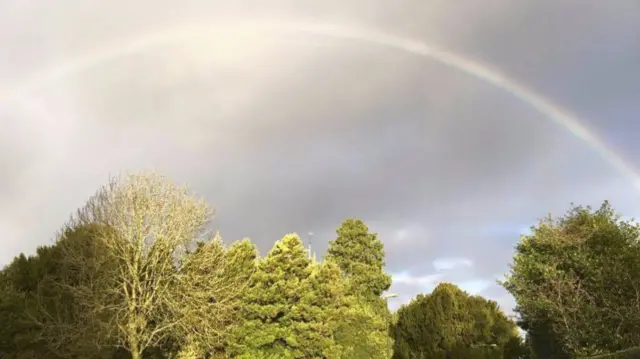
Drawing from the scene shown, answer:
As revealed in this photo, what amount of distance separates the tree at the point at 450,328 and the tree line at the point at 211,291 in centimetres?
239

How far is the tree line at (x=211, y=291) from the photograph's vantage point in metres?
25.4

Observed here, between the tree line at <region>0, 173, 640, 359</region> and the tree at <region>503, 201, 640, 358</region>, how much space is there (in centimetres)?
6

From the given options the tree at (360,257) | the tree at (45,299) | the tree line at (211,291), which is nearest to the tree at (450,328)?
the tree line at (211,291)

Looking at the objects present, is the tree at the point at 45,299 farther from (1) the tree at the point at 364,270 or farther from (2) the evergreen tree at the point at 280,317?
(1) the tree at the point at 364,270

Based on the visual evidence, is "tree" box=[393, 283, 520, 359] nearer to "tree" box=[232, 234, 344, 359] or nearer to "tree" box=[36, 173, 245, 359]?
"tree" box=[232, 234, 344, 359]

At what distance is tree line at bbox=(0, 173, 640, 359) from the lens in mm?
25359

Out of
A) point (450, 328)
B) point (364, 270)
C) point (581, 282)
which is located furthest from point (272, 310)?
point (364, 270)

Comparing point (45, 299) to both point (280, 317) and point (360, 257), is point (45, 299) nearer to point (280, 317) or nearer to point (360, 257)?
point (280, 317)

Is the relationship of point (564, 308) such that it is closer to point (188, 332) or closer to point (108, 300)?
point (188, 332)

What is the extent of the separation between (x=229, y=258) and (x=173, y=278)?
24.9 ft

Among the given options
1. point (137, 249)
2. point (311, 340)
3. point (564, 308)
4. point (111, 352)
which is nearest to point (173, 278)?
point (137, 249)

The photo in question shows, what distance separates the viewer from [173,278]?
1268 inches

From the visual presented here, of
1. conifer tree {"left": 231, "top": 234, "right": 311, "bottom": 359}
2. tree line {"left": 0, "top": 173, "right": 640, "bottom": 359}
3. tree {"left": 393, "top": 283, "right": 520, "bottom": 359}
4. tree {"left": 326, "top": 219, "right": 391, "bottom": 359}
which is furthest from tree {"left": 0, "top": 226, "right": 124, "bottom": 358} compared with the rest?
tree {"left": 393, "top": 283, "right": 520, "bottom": 359}

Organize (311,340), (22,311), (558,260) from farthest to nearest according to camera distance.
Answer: (311,340) < (22,311) < (558,260)
